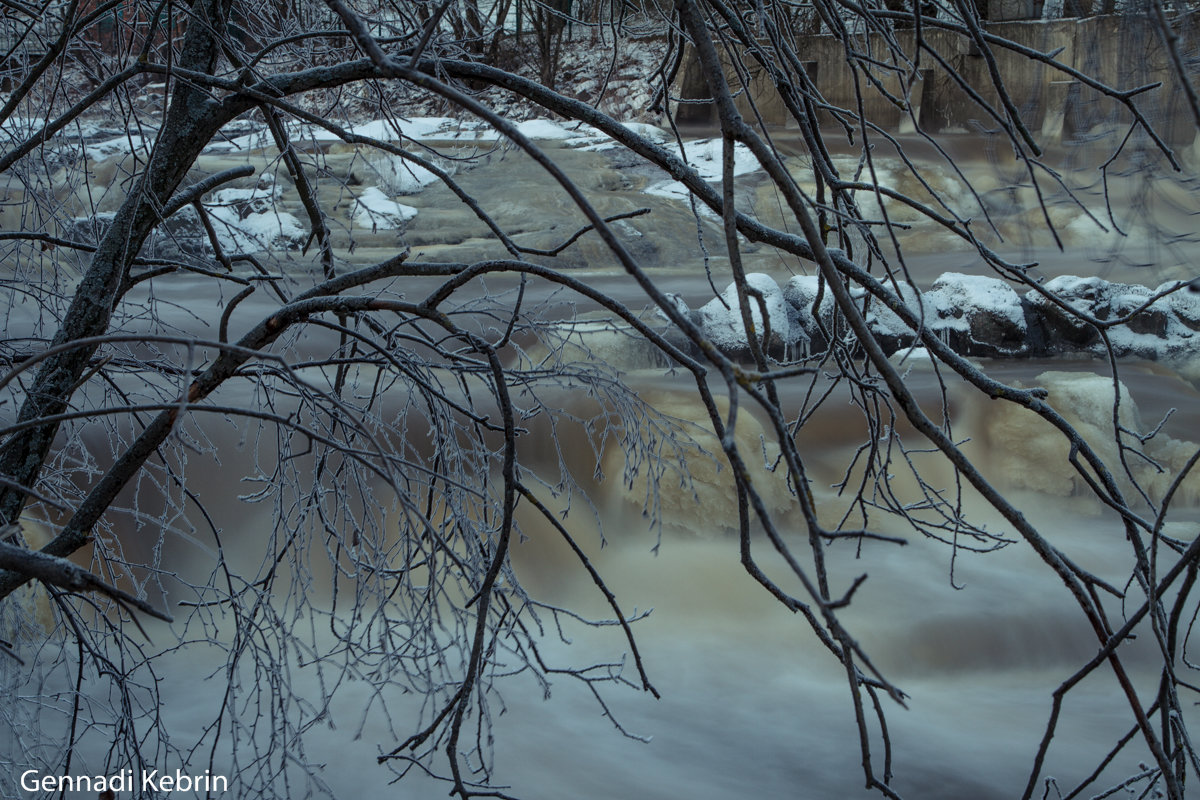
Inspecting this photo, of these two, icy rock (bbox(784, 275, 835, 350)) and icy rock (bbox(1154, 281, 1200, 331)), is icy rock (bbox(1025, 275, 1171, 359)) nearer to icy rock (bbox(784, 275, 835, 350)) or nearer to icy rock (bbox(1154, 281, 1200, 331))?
icy rock (bbox(1154, 281, 1200, 331))

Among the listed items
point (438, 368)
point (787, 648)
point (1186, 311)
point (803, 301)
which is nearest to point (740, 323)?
point (803, 301)

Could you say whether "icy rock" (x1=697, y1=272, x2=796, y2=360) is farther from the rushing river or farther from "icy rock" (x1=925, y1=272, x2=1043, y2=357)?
"icy rock" (x1=925, y1=272, x2=1043, y2=357)

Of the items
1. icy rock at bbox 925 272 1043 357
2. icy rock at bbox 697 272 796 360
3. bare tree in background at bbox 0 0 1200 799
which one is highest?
icy rock at bbox 925 272 1043 357

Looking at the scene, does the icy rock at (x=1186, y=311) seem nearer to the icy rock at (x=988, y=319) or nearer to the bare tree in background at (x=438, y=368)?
the icy rock at (x=988, y=319)

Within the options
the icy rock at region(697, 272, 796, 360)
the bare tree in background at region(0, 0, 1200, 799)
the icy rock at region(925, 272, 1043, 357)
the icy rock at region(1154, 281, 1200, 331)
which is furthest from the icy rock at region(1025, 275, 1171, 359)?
the bare tree in background at region(0, 0, 1200, 799)

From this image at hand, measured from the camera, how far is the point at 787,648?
18.9 feet

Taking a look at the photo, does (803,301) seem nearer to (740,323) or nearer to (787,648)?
(740,323)

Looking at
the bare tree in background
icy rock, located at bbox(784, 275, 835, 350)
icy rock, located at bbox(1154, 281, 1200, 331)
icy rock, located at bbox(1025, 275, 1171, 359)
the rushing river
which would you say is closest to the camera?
the bare tree in background

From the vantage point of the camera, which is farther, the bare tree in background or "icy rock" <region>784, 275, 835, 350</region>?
"icy rock" <region>784, 275, 835, 350</region>

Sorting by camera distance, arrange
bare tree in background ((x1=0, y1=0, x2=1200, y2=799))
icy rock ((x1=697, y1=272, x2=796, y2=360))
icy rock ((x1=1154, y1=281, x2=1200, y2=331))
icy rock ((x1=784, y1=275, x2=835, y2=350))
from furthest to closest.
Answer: icy rock ((x1=1154, y1=281, x2=1200, y2=331)) → icy rock ((x1=784, y1=275, x2=835, y2=350)) → icy rock ((x1=697, y1=272, x2=796, y2=360)) → bare tree in background ((x1=0, y1=0, x2=1200, y2=799))

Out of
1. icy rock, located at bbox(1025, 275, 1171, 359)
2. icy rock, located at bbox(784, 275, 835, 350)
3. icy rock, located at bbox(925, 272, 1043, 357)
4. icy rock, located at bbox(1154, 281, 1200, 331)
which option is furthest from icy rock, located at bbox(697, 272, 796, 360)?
icy rock, located at bbox(1154, 281, 1200, 331)

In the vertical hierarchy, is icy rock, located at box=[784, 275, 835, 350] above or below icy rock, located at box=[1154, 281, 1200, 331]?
below

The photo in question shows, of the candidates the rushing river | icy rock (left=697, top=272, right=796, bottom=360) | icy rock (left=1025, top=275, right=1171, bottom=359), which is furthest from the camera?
icy rock (left=1025, top=275, right=1171, bottom=359)

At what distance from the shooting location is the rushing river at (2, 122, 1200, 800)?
15.6ft
